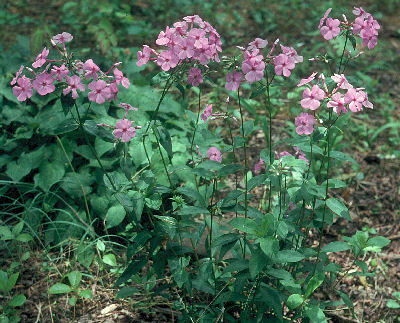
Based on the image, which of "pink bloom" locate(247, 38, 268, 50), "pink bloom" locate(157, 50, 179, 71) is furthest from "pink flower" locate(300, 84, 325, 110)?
"pink bloom" locate(157, 50, 179, 71)

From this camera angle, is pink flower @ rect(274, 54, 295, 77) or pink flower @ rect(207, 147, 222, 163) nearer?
pink flower @ rect(274, 54, 295, 77)

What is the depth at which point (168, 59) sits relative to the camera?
162 centimetres

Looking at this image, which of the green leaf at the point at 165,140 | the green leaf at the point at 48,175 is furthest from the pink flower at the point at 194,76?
the green leaf at the point at 48,175

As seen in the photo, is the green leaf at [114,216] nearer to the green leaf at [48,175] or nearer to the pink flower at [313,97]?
the green leaf at [48,175]

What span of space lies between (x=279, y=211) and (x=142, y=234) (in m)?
0.57

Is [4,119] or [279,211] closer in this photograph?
[279,211]

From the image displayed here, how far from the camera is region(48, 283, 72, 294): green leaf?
2227 millimetres

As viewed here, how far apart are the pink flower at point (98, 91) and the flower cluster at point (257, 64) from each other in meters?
0.43

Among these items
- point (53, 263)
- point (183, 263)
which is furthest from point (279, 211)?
point (53, 263)

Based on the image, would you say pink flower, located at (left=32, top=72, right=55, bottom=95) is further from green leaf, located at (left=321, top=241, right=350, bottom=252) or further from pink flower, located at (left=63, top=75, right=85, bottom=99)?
green leaf, located at (left=321, top=241, right=350, bottom=252)

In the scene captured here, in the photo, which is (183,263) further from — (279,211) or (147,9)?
(147,9)

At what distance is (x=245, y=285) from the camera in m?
1.86

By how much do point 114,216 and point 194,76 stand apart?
3.50ft

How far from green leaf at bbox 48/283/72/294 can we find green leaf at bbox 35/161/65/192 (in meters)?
0.64
